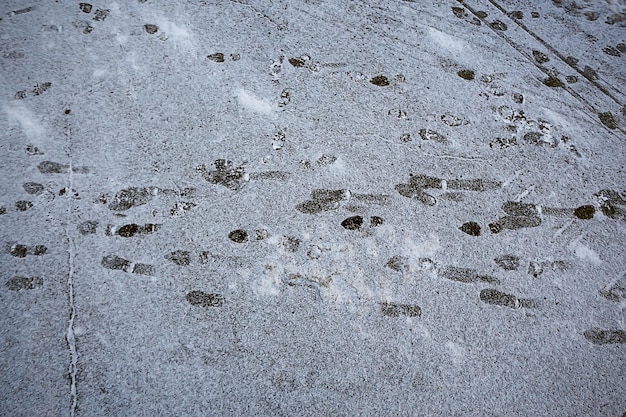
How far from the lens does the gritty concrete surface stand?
4.15 feet

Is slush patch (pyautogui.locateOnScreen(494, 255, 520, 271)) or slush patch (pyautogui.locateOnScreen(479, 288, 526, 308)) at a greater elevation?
slush patch (pyautogui.locateOnScreen(494, 255, 520, 271))

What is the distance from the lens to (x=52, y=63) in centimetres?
174

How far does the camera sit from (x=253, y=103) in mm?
1730

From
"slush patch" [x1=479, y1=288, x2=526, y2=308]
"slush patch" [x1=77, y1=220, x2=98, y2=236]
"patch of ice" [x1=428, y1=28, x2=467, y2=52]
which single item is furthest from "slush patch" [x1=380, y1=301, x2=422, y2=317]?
"patch of ice" [x1=428, y1=28, x2=467, y2=52]

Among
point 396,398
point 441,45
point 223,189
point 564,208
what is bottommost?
point 396,398

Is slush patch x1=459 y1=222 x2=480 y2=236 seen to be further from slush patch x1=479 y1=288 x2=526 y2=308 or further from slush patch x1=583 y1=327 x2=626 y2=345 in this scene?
slush patch x1=583 y1=327 x2=626 y2=345

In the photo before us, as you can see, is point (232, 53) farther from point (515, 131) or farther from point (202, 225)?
point (515, 131)

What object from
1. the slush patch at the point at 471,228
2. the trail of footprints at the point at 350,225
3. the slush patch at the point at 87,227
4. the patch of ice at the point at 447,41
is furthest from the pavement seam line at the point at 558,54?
the slush patch at the point at 87,227

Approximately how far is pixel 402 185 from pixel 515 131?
604mm

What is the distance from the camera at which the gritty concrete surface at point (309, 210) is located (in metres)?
1.27

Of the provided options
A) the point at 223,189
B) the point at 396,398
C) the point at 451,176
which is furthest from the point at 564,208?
the point at 223,189

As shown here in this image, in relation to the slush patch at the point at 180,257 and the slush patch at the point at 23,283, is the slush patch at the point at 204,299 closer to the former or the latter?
the slush patch at the point at 180,257

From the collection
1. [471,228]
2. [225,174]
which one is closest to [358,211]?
[471,228]

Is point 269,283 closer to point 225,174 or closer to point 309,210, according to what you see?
point 309,210
